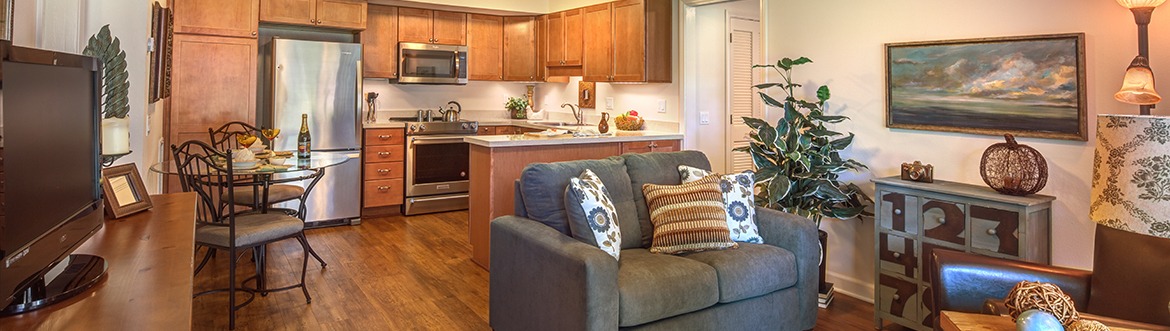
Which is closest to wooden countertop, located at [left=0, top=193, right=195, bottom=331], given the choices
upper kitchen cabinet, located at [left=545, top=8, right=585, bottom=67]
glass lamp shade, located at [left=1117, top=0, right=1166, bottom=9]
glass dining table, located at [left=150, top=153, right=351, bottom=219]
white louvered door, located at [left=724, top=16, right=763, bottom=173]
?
glass dining table, located at [left=150, top=153, right=351, bottom=219]

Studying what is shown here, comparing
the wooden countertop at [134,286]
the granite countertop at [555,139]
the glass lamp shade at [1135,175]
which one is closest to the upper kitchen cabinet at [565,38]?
the granite countertop at [555,139]

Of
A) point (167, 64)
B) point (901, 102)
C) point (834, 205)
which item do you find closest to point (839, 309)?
point (834, 205)

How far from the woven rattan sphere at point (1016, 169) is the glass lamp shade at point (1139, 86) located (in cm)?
40

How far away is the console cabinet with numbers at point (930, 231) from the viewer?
2656mm

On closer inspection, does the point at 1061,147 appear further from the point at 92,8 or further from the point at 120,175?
the point at 92,8

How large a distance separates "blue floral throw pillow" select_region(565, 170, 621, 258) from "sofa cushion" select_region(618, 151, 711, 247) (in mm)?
249

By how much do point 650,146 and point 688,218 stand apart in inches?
84.5

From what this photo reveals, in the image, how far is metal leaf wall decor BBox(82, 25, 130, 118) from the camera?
6.77ft

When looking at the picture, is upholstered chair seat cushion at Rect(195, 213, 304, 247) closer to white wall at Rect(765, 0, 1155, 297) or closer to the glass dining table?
the glass dining table

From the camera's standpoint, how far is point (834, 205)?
11.4 ft

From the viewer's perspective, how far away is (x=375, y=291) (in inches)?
142

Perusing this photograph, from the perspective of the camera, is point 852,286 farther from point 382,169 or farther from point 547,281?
point 382,169

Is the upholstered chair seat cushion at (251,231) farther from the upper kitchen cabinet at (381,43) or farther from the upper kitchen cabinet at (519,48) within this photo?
the upper kitchen cabinet at (519,48)

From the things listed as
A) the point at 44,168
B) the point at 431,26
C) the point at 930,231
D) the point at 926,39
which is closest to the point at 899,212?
the point at 930,231
